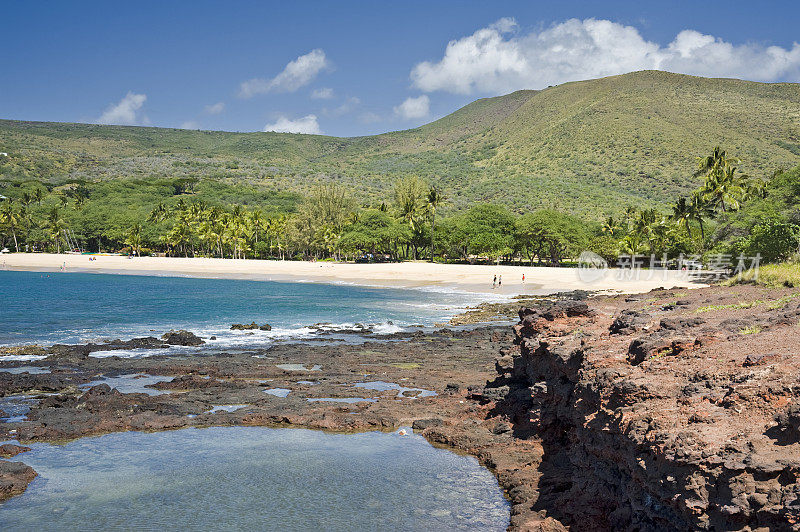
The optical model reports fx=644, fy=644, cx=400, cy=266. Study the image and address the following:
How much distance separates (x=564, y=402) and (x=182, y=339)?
21.5 m

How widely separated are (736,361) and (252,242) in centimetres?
10471

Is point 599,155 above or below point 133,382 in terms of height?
above

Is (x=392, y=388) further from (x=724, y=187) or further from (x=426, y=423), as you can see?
(x=724, y=187)

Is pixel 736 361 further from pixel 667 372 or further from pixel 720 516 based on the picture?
pixel 720 516

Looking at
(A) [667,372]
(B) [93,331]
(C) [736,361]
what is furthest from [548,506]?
(B) [93,331]

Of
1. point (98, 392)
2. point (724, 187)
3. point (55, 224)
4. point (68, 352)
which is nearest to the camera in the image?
point (98, 392)

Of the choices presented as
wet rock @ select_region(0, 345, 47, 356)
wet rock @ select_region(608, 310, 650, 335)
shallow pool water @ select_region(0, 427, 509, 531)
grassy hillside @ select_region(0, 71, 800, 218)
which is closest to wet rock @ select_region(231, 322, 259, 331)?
wet rock @ select_region(0, 345, 47, 356)

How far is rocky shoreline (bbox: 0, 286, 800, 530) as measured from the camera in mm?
6543

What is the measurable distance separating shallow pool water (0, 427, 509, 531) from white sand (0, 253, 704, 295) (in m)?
42.3

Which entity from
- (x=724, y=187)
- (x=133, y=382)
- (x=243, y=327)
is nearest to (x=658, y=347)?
(x=133, y=382)

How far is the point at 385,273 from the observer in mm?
76875

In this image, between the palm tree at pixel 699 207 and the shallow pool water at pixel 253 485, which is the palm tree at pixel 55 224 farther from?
the shallow pool water at pixel 253 485

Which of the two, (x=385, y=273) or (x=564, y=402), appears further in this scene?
(x=385, y=273)

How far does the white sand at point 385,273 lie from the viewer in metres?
59.2
